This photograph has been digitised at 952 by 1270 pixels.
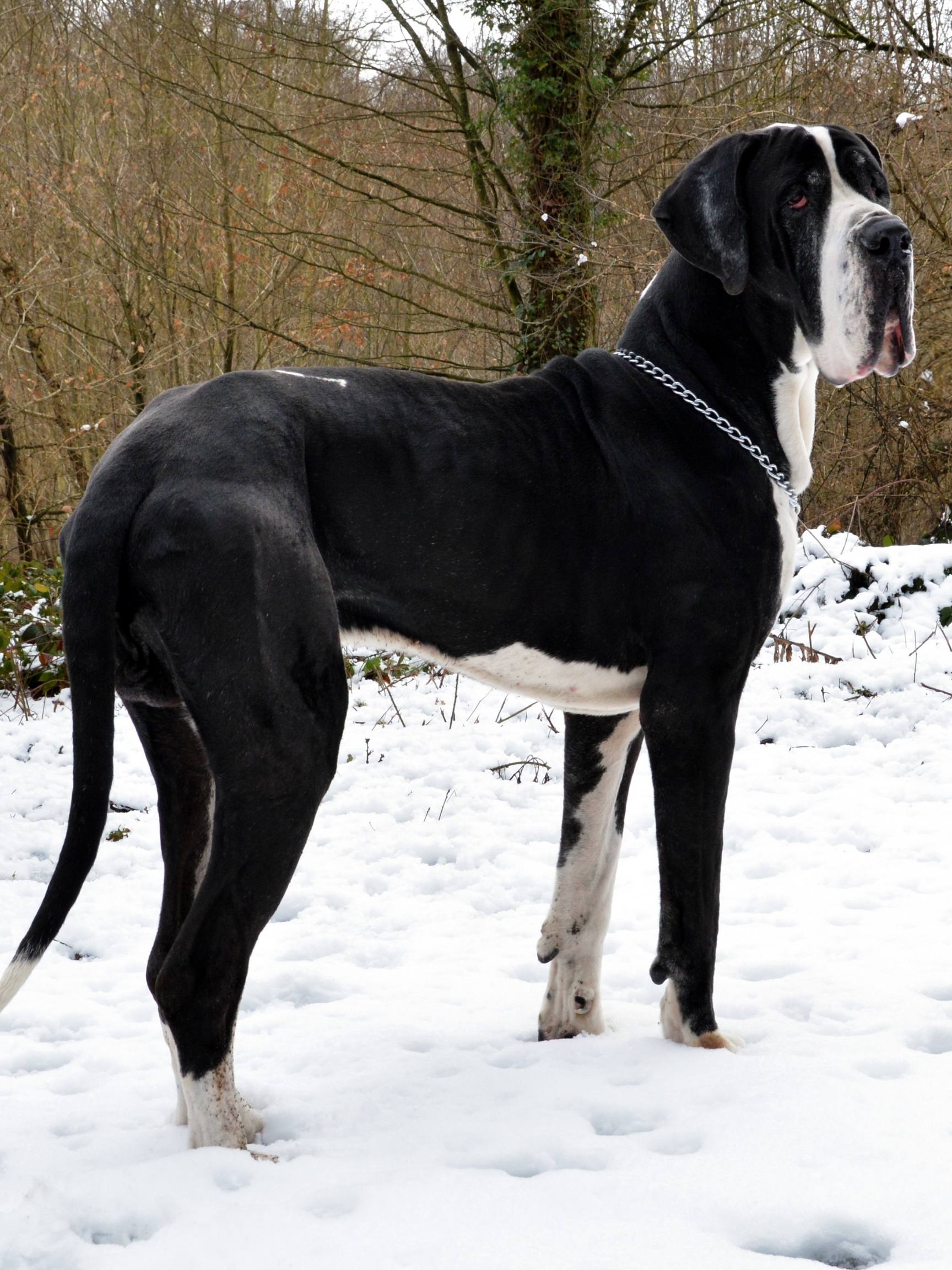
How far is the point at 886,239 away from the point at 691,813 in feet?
4.03

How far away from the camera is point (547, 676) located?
2523 mm

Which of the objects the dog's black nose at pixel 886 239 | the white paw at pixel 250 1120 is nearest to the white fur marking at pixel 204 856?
the white paw at pixel 250 1120

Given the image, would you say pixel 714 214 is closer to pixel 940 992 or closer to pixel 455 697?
pixel 940 992

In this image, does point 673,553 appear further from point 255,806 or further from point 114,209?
point 114,209

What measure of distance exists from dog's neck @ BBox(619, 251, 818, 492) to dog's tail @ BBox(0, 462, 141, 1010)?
133 cm

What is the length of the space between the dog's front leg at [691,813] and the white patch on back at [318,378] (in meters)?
0.88

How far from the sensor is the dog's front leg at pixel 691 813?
2.51 meters

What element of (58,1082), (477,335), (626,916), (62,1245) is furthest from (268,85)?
(62,1245)

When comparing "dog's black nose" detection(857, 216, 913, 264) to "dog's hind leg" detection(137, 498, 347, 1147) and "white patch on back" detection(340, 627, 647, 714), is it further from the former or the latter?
"dog's hind leg" detection(137, 498, 347, 1147)

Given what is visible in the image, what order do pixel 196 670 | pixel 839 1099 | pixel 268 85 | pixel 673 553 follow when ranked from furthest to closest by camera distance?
pixel 268 85
pixel 673 553
pixel 839 1099
pixel 196 670

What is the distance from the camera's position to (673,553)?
98.4 inches

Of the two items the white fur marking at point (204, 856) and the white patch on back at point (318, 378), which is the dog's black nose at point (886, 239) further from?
the white fur marking at point (204, 856)

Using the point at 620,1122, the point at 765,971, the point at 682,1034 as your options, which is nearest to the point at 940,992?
the point at 765,971

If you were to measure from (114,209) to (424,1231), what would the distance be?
1024 centimetres
